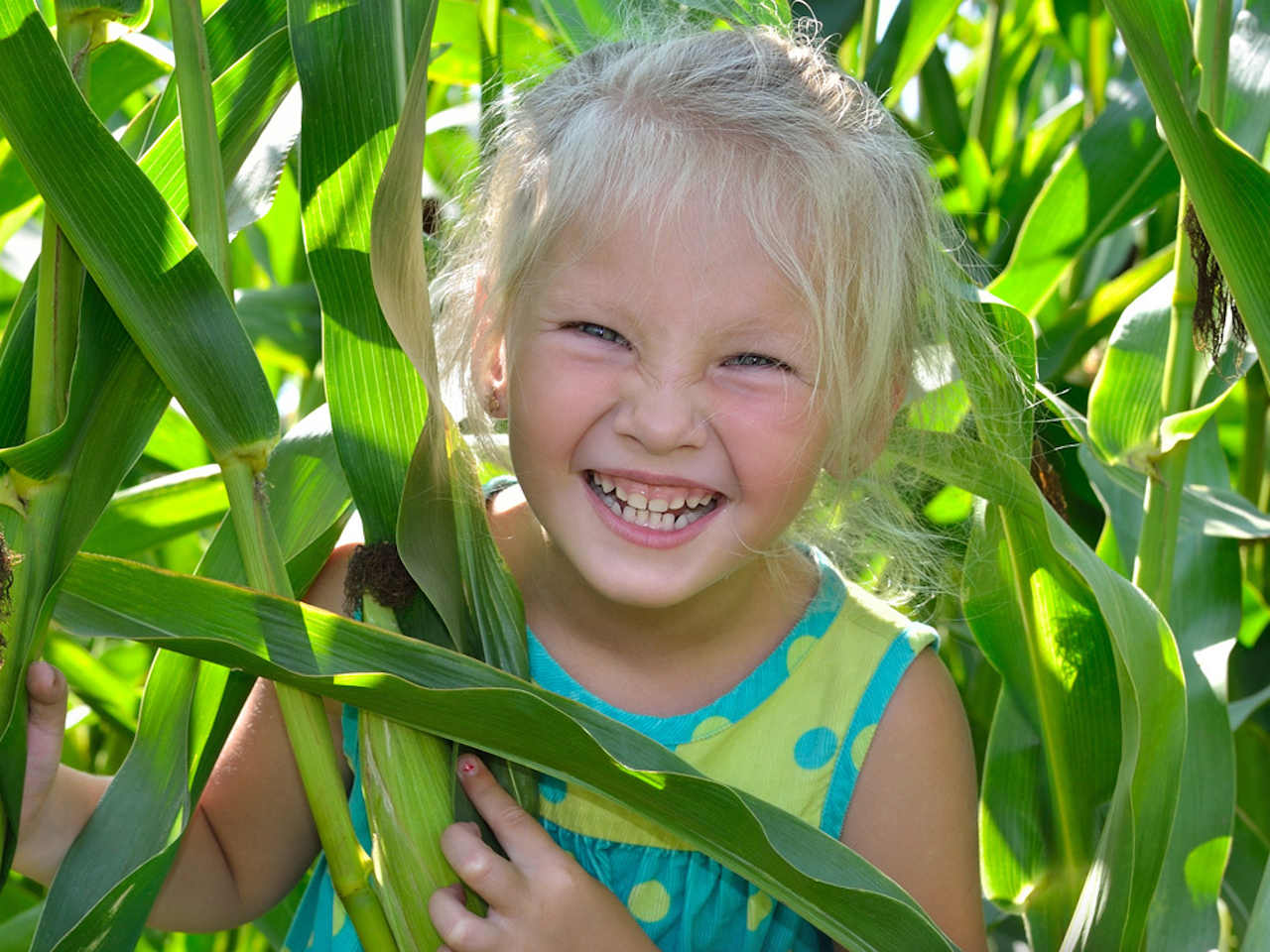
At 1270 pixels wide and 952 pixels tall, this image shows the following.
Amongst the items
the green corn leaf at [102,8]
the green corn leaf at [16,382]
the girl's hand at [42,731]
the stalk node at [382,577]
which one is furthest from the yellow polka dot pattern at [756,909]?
the green corn leaf at [102,8]

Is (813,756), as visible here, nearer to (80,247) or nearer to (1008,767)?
(1008,767)

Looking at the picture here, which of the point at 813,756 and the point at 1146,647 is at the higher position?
the point at 1146,647

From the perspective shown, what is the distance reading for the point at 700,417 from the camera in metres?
0.72

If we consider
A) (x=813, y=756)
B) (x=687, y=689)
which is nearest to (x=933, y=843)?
(x=813, y=756)

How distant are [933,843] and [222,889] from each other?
50 centimetres

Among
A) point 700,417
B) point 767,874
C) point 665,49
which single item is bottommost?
point 767,874

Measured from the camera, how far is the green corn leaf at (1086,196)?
1.02 metres

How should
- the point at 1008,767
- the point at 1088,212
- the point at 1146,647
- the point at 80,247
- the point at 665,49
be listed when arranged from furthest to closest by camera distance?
the point at 1088,212 < the point at 1008,767 < the point at 665,49 < the point at 1146,647 < the point at 80,247

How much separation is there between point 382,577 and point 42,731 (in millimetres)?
188

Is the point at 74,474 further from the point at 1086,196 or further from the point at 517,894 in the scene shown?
the point at 1086,196

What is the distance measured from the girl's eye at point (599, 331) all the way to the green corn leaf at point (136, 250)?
0.23 m

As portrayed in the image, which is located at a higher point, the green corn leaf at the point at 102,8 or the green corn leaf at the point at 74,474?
the green corn leaf at the point at 102,8

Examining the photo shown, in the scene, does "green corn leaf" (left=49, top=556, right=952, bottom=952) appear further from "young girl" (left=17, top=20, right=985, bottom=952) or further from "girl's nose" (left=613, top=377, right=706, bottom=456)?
"girl's nose" (left=613, top=377, right=706, bottom=456)

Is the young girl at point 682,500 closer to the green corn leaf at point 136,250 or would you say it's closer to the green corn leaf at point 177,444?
the green corn leaf at point 136,250
